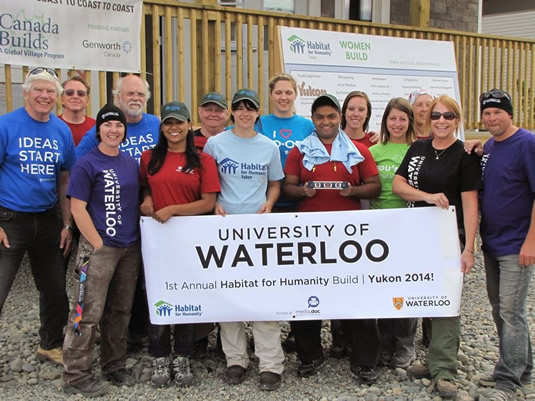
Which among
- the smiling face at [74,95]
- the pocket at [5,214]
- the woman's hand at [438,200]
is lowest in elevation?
the pocket at [5,214]

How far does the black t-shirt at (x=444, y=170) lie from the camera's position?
143 inches

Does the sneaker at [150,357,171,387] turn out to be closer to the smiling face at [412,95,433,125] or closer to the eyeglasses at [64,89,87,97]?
the eyeglasses at [64,89,87,97]

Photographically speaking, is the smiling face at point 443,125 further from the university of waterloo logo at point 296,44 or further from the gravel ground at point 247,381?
the university of waterloo logo at point 296,44

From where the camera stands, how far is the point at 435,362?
377 cm

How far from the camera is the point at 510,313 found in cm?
360

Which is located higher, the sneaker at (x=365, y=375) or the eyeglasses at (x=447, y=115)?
the eyeglasses at (x=447, y=115)

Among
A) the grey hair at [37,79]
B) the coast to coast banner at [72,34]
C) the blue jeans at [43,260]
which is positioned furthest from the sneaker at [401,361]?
the coast to coast banner at [72,34]

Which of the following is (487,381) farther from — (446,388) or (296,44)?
(296,44)

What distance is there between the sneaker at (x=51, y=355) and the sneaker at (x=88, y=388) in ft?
1.61

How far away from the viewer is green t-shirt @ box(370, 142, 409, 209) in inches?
160

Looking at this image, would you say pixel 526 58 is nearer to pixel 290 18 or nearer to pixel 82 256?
pixel 290 18

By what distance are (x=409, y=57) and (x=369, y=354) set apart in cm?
608

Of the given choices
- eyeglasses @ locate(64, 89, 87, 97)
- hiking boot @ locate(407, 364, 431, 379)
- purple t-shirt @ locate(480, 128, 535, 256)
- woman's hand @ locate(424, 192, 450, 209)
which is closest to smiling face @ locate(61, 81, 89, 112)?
eyeglasses @ locate(64, 89, 87, 97)

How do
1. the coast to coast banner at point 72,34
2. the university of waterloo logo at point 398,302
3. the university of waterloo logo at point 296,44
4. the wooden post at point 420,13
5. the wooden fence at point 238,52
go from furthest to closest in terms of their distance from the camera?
the wooden post at point 420,13 → the university of waterloo logo at point 296,44 → the wooden fence at point 238,52 → the coast to coast banner at point 72,34 → the university of waterloo logo at point 398,302
